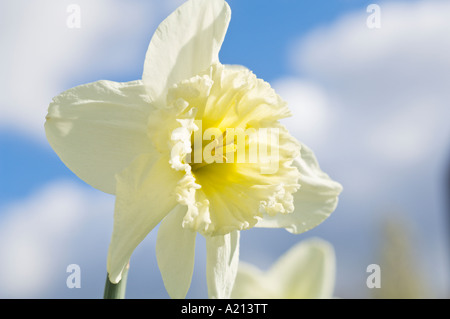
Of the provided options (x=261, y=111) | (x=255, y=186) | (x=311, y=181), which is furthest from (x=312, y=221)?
(x=261, y=111)

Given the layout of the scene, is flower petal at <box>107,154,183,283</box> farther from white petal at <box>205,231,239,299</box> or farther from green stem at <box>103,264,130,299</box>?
white petal at <box>205,231,239,299</box>

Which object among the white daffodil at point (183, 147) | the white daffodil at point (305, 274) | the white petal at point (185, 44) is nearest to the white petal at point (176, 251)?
the white daffodil at point (183, 147)

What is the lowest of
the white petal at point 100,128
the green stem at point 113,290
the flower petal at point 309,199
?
the green stem at point 113,290

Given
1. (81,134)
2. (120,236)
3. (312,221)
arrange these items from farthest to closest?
(312,221), (81,134), (120,236)

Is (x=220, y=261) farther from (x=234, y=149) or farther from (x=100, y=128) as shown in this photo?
(x=100, y=128)

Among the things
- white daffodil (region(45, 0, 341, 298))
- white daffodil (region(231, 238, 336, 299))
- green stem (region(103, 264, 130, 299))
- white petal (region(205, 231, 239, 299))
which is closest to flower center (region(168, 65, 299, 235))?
white daffodil (region(45, 0, 341, 298))

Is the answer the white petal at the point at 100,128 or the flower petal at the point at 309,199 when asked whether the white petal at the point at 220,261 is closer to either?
the flower petal at the point at 309,199
